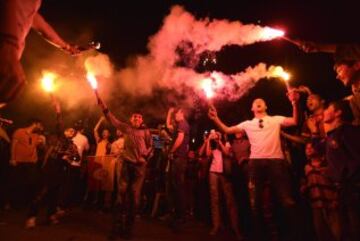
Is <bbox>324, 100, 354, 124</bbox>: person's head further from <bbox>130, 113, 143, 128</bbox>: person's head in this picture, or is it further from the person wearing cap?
<bbox>130, 113, 143, 128</bbox>: person's head

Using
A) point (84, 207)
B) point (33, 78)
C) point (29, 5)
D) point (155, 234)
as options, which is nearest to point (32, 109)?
point (33, 78)

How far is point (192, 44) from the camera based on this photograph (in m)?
9.81

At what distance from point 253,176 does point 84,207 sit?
6938 millimetres

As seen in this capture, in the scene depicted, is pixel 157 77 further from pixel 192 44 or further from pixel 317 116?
pixel 317 116

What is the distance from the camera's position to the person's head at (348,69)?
481cm

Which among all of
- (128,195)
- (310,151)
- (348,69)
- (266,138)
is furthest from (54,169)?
(348,69)

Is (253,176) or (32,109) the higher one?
(32,109)

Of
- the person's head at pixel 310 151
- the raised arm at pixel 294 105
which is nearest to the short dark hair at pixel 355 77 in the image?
the raised arm at pixel 294 105

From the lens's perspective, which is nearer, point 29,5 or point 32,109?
point 29,5

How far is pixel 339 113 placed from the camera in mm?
4996

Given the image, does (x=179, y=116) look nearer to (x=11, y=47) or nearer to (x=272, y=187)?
(x=272, y=187)

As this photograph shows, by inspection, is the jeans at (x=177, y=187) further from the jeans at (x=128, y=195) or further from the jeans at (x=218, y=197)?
the jeans at (x=128, y=195)

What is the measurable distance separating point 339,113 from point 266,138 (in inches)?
55.4

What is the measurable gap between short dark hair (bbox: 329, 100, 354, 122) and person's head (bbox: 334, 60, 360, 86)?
334mm
